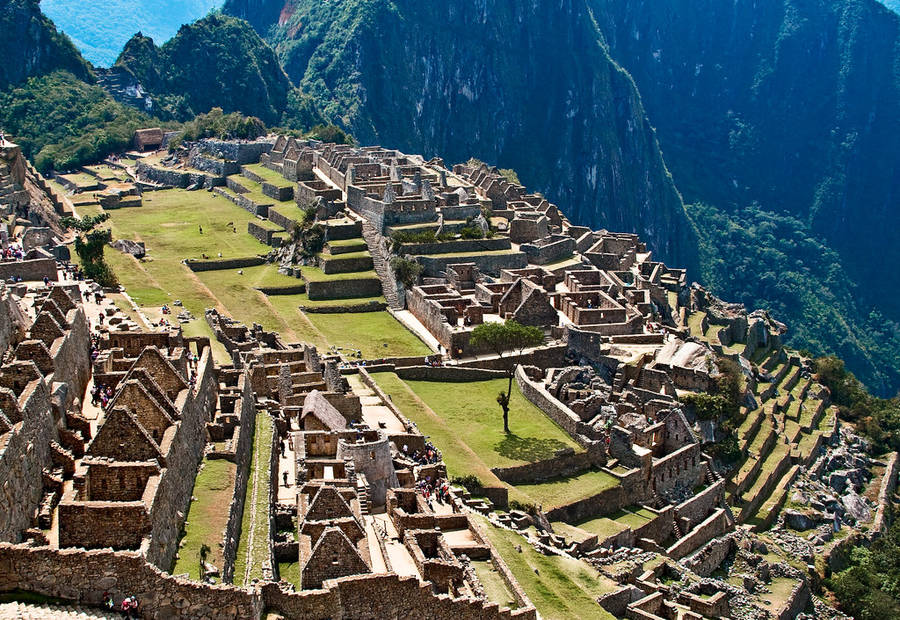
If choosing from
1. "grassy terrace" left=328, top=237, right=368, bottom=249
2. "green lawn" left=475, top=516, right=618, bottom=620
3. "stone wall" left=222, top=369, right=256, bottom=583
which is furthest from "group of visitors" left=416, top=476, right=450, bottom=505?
"grassy terrace" left=328, top=237, right=368, bottom=249

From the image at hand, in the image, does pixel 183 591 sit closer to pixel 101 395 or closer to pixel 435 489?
pixel 101 395

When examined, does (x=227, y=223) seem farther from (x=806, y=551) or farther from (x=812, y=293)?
(x=812, y=293)

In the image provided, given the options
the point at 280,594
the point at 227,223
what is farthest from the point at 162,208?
the point at 280,594

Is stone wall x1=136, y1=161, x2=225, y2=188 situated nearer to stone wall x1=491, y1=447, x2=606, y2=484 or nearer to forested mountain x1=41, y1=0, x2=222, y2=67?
stone wall x1=491, y1=447, x2=606, y2=484

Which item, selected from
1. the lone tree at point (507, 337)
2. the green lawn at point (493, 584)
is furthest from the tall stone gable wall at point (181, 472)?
the lone tree at point (507, 337)

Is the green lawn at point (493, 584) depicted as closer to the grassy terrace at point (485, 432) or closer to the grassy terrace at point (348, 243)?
the grassy terrace at point (485, 432)

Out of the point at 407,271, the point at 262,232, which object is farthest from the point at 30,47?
the point at 407,271

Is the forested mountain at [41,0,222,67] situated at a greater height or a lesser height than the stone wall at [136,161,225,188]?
greater
